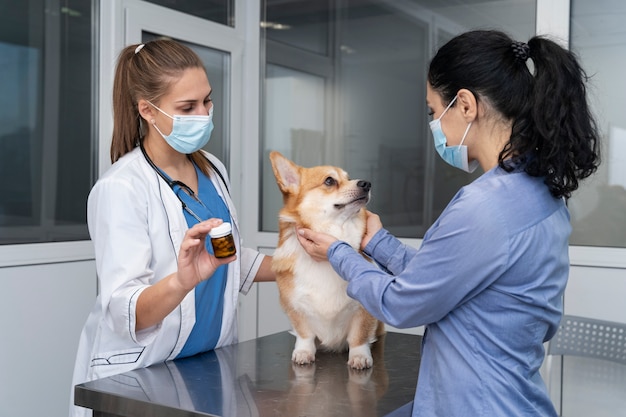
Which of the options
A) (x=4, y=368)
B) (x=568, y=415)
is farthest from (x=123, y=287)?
(x=568, y=415)

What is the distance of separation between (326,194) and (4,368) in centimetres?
160

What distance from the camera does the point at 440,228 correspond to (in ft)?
3.87

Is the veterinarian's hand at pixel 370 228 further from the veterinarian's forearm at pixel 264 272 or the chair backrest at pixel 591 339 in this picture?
the chair backrest at pixel 591 339

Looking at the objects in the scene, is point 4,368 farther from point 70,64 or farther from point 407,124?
point 407,124

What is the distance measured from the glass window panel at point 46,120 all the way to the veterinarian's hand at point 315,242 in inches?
59.7

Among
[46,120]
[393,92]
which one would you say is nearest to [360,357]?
[46,120]

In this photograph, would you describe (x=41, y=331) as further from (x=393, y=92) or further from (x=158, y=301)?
(x=393, y=92)

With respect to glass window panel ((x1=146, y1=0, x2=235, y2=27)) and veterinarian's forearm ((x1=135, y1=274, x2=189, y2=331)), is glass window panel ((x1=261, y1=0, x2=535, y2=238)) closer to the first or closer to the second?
glass window panel ((x1=146, y1=0, x2=235, y2=27))

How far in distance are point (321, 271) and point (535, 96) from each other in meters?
0.68

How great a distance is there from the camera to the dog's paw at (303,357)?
5.38 feet

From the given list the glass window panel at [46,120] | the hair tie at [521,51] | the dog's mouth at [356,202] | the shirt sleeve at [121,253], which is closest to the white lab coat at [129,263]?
the shirt sleeve at [121,253]

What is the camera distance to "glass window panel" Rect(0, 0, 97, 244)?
2564mm

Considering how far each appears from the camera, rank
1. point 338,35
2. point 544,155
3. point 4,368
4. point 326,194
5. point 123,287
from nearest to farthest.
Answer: point 544,155 < point 123,287 < point 326,194 < point 4,368 < point 338,35

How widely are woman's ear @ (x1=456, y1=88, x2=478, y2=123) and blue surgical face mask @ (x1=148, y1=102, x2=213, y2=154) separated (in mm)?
747
